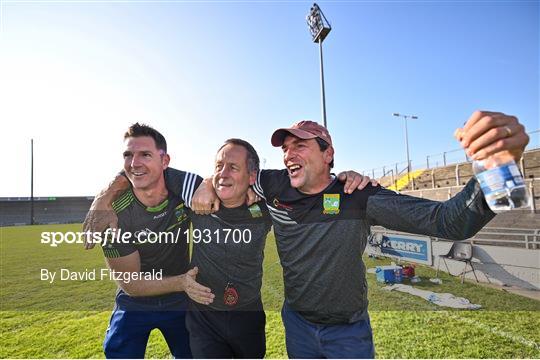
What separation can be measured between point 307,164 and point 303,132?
10.7 inches

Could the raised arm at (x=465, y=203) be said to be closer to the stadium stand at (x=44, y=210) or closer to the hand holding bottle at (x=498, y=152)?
the hand holding bottle at (x=498, y=152)

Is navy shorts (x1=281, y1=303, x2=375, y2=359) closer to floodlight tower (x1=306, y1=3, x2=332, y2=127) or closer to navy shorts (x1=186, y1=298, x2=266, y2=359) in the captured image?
navy shorts (x1=186, y1=298, x2=266, y2=359)

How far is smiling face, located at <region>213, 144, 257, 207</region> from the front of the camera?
2.67m

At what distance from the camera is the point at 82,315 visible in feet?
18.8

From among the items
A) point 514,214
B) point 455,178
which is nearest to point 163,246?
point 514,214

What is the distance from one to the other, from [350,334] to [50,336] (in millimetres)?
4961

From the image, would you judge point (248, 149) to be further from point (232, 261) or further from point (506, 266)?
point (506, 266)

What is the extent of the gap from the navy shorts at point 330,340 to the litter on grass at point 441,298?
436cm

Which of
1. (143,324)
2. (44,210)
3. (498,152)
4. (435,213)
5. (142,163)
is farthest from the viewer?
(44,210)

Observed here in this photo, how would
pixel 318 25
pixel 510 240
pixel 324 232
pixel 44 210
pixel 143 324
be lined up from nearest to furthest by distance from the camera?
1. pixel 324 232
2. pixel 143 324
3. pixel 510 240
4. pixel 318 25
5. pixel 44 210

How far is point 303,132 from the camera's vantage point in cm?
252

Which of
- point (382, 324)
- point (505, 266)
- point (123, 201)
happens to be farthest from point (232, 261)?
point (505, 266)

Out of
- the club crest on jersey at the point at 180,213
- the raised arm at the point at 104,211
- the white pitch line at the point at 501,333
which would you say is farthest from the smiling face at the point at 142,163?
the white pitch line at the point at 501,333

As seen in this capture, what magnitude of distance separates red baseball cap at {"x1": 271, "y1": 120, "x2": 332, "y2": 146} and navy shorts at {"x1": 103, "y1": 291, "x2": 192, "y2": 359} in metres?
1.76
